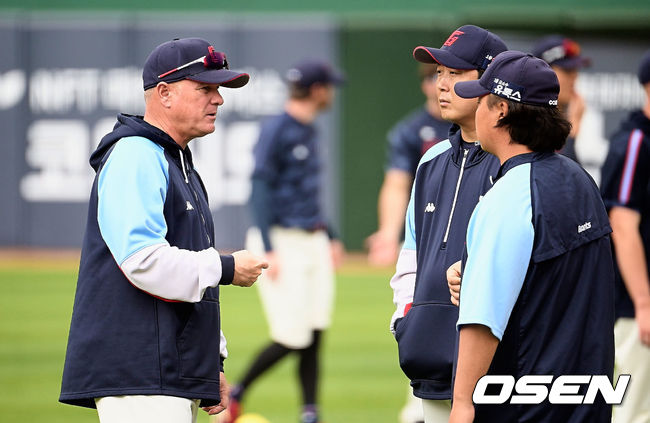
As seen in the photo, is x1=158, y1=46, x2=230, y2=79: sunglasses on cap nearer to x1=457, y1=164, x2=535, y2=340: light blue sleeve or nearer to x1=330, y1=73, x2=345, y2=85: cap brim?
x1=457, y1=164, x2=535, y2=340: light blue sleeve

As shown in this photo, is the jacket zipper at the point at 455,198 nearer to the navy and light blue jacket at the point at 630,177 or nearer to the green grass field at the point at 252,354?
the navy and light blue jacket at the point at 630,177

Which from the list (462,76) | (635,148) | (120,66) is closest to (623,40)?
(120,66)

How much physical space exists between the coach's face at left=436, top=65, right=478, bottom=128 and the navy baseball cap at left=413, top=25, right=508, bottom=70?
0.11ft

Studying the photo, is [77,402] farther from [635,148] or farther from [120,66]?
[120,66]

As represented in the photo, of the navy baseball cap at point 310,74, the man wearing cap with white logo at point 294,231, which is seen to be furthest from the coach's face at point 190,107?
the navy baseball cap at point 310,74

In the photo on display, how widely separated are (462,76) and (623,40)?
51.5 feet

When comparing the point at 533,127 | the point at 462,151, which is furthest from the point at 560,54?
the point at 533,127

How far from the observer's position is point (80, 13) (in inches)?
773

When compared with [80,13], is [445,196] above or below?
above

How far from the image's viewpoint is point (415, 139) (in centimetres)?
770

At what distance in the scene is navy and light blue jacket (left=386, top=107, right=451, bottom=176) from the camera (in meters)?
7.54

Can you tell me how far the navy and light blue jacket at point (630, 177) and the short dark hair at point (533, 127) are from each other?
99.5 inches

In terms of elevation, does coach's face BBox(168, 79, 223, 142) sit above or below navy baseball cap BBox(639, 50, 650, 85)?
above

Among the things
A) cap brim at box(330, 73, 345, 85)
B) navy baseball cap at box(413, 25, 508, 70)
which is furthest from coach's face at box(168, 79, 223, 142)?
cap brim at box(330, 73, 345, 85)
